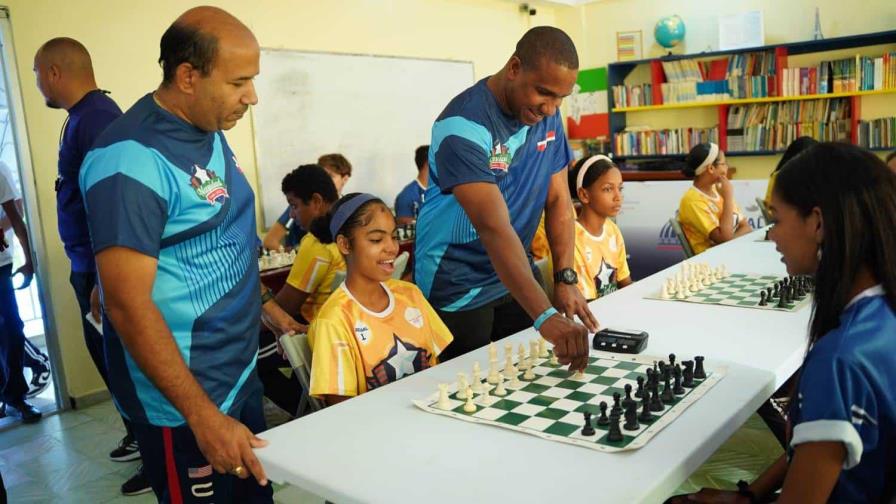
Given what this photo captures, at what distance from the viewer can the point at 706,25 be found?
8133 mm

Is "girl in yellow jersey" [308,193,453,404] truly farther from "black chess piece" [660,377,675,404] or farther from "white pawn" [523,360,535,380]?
"black chess piece" [660,377,675,404]

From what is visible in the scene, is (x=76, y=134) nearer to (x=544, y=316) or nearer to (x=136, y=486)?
(x=136, y=486)

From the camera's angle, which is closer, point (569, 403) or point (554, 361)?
point (569, 403)

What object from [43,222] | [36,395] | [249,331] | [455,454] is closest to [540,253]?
[249,331]

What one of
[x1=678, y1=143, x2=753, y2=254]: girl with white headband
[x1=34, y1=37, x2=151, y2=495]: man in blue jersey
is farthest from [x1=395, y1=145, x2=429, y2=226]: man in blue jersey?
[x1=34, y1=37, x2=151, y2=495]: man in blue jersey

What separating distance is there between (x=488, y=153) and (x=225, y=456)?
1220 mm

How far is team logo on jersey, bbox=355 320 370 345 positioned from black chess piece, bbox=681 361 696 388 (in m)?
0.90

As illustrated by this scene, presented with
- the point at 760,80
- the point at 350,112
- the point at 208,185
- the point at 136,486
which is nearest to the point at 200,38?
the point at 208,185

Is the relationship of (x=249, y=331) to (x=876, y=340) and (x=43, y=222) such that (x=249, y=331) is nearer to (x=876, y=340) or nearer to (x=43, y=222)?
(x=876, y=340)

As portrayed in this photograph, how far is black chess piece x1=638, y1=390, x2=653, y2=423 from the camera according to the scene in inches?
58.9

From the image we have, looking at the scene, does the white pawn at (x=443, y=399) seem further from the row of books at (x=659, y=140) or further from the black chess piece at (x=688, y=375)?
the row of books at (x=659, y=140)

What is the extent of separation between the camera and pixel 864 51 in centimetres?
736

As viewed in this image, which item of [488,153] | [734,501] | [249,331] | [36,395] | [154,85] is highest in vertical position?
[154,85]

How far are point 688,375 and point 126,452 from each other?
302 centimetres
